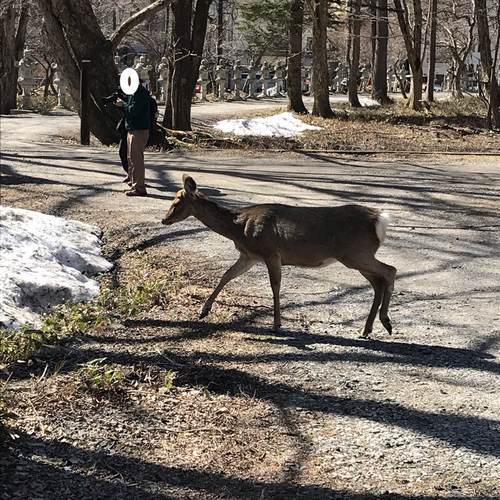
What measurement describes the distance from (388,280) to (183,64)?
18998 mm

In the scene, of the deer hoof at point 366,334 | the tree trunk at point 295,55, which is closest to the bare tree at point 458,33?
the tree trunk at point 295,55

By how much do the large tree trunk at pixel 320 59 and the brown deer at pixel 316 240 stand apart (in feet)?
77.3

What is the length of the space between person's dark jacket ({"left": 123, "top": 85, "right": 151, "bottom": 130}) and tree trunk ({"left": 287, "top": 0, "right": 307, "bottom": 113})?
20.2 meters

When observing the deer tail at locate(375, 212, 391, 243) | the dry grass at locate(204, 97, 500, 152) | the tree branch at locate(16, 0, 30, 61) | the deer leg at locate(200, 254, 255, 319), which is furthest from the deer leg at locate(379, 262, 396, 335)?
the tree branch at locate(16, 0, 30, 61)

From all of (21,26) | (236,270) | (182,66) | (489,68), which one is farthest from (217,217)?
(21,26)

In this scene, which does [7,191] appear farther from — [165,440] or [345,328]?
[165,440]

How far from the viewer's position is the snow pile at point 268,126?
1104 inches

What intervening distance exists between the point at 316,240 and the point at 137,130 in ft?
23.0

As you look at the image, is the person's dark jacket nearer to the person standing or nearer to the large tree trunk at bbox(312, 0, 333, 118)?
the person standing

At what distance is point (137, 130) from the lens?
13.4m

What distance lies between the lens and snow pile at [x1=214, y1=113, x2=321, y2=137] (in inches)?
1104

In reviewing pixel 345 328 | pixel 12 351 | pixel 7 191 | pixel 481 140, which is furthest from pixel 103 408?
pixel 481 140

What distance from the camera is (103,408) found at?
212 inches

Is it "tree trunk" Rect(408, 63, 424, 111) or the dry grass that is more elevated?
"tree trunk" Rect(408, 63, 424, 111)
